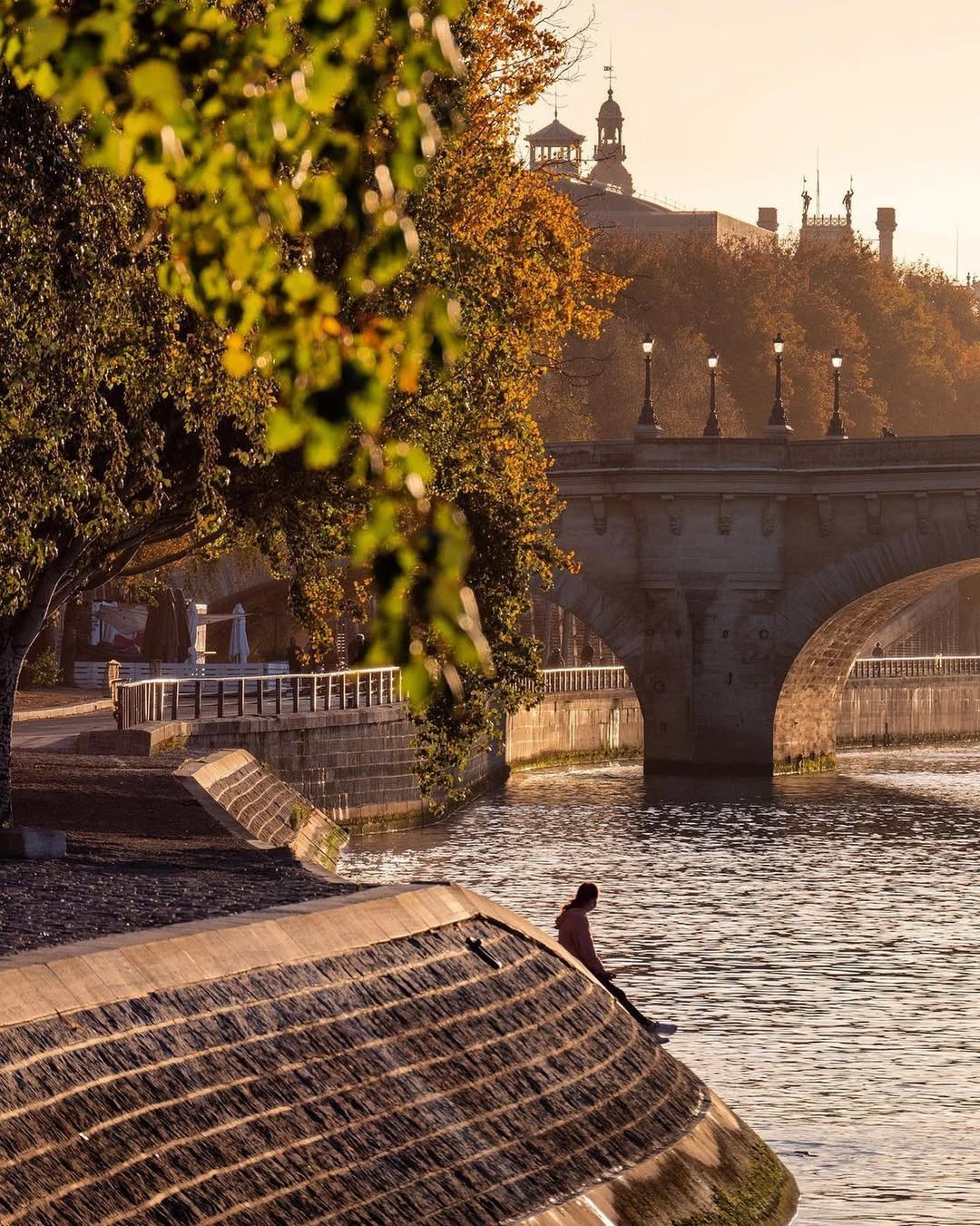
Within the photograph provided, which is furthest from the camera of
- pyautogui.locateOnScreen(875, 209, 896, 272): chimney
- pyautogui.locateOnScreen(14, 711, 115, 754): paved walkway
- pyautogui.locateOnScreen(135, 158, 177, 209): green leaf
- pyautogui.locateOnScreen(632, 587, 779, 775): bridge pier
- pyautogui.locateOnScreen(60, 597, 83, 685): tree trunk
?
pyautogui.locateOnScreen(875, 209, 896, 272): chimney

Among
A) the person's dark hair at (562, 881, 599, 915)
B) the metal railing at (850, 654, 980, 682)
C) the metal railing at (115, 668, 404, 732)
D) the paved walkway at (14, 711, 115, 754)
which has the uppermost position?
the metal railing at (850, 654, 980, 682)

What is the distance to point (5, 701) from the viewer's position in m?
20.3

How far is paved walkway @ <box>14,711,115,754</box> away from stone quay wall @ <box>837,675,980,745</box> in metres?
25.4

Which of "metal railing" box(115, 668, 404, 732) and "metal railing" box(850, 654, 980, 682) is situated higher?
"metal railing" box(850, 654, 980, 682)

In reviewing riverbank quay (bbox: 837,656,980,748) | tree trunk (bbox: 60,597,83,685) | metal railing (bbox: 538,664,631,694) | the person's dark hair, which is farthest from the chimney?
the person's dark hair

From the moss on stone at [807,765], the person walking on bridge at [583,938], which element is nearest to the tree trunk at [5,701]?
the person walking on bridge at [583,938]

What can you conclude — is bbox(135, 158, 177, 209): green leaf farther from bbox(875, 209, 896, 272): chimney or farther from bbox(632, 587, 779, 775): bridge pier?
bbox(875, 209, 896, 272): chimney

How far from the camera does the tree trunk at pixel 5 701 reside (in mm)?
20156

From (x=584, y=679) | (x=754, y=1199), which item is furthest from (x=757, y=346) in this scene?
(x=754, y=1199)

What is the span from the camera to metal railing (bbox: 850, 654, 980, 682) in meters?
65.8

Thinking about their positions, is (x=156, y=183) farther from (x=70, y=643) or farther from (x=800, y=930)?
(x=70, y=643)

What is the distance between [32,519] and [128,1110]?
6917 millimetres

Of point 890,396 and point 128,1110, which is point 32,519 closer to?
point 128,1110

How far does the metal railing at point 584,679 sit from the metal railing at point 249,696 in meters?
9.84
